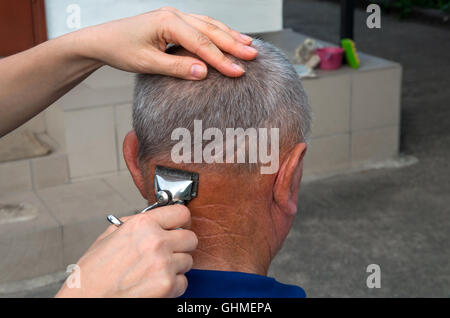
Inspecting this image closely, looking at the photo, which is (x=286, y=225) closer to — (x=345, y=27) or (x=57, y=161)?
(x=57, y=161)

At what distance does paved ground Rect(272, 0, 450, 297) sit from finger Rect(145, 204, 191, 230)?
7.78ft

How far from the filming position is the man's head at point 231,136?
4.11ft

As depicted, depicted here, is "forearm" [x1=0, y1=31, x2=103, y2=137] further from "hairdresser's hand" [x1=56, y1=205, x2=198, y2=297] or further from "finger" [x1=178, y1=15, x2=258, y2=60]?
"hairdresser's hand" [x1=56, y1=205, x2=198, y2=297]

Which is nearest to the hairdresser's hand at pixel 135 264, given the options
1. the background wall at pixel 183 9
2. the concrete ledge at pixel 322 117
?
the concrete ledge at pixel 322 117

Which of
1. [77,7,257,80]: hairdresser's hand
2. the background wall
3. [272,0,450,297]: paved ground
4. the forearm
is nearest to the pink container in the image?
the background wall

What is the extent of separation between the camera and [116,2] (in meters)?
4.07

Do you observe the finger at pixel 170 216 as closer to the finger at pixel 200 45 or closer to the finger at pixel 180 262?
the finger at pixel 180 262

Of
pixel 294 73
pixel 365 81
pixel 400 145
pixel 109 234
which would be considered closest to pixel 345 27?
pixel 365 81

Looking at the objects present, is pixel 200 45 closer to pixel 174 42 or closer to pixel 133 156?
pixel 174 42

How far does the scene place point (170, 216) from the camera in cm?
112

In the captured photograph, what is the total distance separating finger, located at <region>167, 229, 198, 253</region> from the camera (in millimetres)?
1082

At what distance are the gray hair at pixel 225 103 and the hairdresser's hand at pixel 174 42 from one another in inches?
1.3

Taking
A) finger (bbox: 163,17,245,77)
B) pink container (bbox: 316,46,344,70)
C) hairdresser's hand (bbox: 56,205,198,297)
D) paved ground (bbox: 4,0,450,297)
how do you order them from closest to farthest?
hairdresser's hand (bbox: 56,205,198,297) → finger (bbox: 163,17,245,77) → paved ground (bbox: 4,0,450,297) → pink container (bbox: 316,46,344,70)

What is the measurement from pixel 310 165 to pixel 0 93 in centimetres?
347
